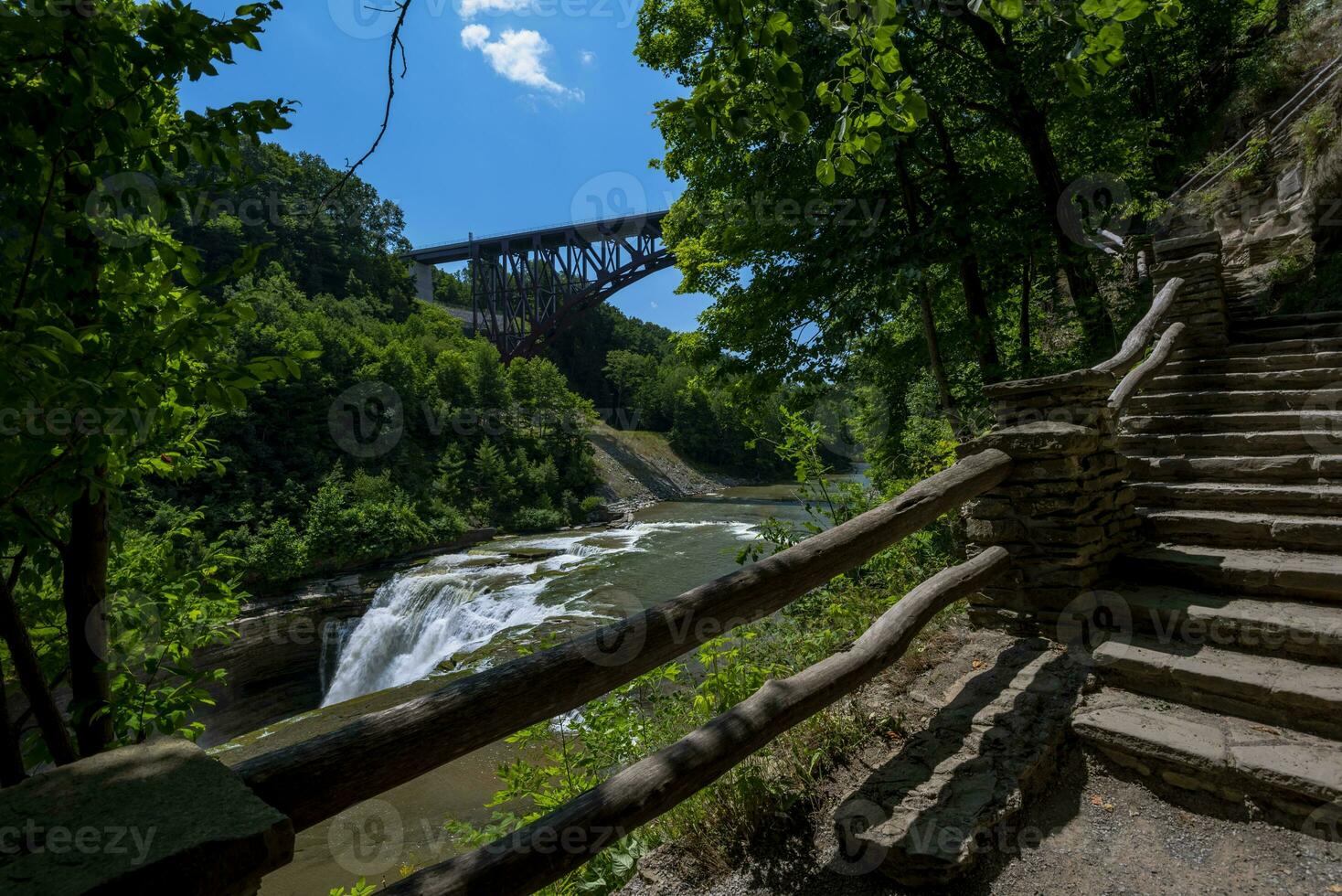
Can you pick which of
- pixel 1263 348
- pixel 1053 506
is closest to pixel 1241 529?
pixel 1053 506

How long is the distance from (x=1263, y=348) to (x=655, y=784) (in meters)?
6.60

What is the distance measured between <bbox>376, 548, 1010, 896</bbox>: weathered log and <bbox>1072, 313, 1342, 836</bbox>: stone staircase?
83cm

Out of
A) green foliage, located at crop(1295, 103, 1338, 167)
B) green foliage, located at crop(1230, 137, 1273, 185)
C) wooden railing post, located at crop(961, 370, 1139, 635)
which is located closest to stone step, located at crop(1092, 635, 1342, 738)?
wooden railing post, located at crop(961, 370, 1139, 635)

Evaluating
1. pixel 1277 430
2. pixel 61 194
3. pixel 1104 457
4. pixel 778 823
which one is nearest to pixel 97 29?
pixel 61 194

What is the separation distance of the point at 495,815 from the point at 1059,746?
100 inches

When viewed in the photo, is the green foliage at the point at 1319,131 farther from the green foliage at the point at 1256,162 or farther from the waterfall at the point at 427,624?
the waterfall at the point at 427,624

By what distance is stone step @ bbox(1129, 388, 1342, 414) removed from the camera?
4203 mm

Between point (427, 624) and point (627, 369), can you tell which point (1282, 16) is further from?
point (627, 369)

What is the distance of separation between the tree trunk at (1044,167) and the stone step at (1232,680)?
465cm

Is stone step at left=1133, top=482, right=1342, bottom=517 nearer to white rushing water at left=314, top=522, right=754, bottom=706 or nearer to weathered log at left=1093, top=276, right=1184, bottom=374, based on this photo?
weathered log at left=1093, top=276, right=1184, bottom=374

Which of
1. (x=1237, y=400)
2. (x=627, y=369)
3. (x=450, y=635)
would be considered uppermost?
(x=627, y=369)

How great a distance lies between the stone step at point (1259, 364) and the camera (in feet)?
15.4

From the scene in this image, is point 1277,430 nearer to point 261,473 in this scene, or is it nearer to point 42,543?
point 42,543

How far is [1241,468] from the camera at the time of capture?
146 inches
